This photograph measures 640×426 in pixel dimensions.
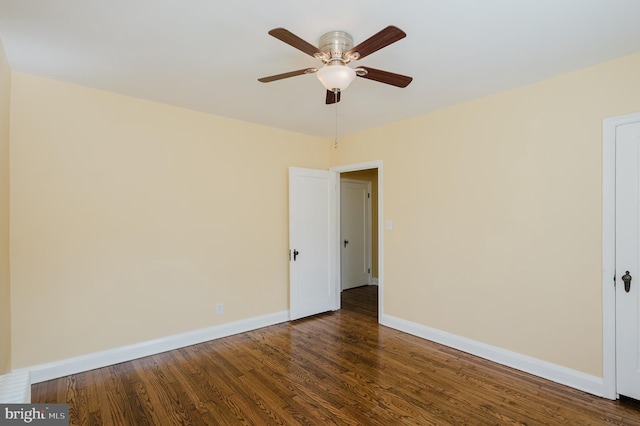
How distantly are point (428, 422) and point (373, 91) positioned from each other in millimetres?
2735

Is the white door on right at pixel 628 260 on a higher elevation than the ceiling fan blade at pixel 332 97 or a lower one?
lower

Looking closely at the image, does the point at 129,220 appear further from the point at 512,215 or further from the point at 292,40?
the point at 512,215

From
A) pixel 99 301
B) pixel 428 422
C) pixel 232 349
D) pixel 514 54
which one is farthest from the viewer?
pixel 232 349

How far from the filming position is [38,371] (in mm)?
2637

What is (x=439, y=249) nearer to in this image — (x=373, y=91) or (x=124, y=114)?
(x=373, y=91)

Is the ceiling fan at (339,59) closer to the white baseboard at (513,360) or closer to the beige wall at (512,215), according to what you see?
the beige wall at (512,215)

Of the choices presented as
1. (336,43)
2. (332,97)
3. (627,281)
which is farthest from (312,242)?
(627,281)

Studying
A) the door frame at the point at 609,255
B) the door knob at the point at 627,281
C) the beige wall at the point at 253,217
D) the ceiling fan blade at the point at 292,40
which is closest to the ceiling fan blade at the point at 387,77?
the ceiling fan blade at the point at 292,40

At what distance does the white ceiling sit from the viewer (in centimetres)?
176

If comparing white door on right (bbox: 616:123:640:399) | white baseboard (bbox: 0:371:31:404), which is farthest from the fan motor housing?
white baseboard (bbox: 0:371:31:404)

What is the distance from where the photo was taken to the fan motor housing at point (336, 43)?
1.96 m

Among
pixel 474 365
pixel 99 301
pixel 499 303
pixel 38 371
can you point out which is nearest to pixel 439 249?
pixel 499 303

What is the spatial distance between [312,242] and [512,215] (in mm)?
2492

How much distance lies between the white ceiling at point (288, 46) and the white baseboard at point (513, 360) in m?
2.49
